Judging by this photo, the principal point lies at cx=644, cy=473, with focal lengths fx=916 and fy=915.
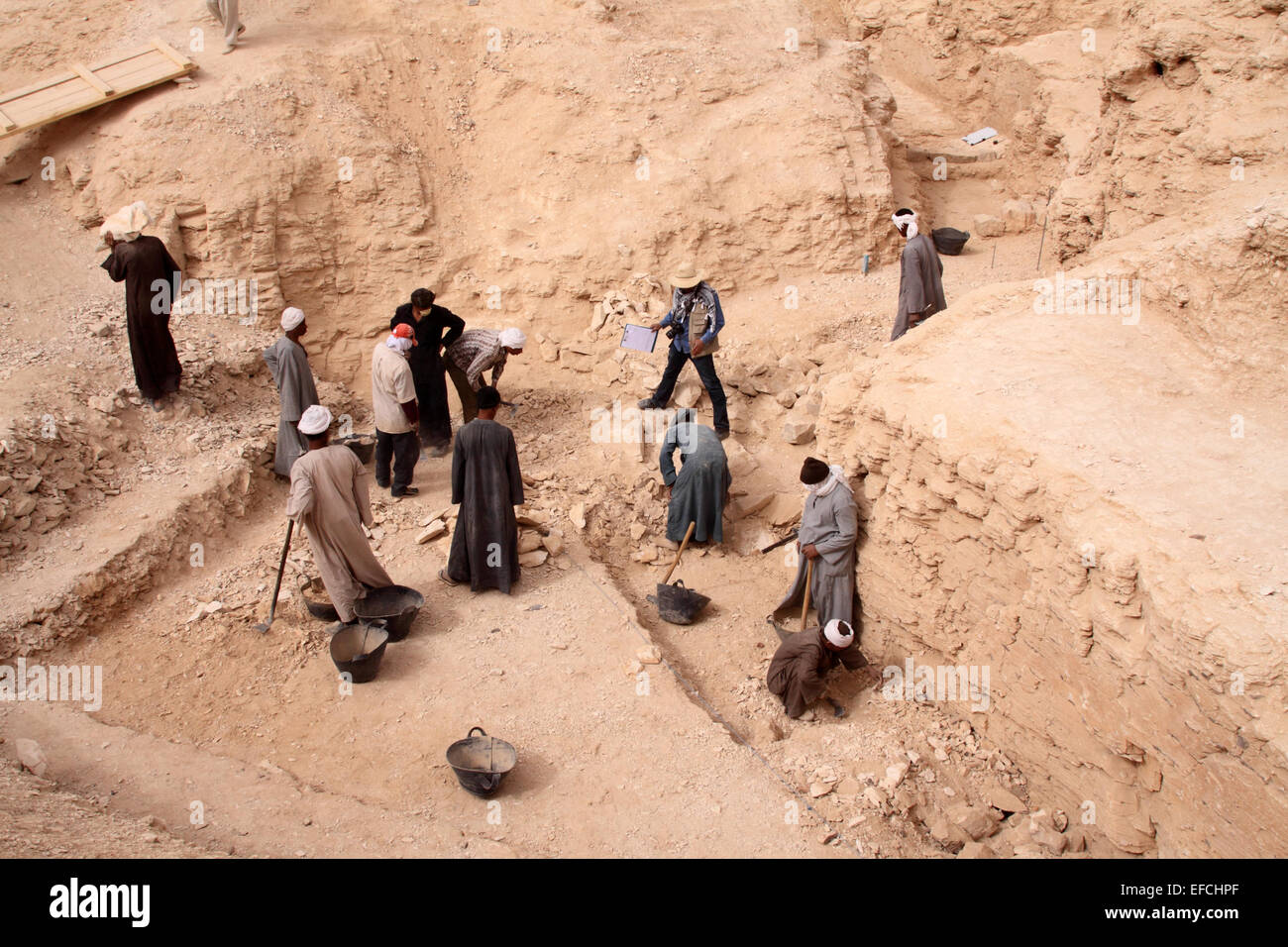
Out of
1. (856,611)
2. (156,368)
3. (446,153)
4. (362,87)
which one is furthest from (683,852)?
(362,87)

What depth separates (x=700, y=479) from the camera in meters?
7.42

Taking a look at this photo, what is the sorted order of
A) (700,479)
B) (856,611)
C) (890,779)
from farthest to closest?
1. (700,479)
2. (856,611)
3. (890,779)

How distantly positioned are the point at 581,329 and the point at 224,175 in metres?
3.90

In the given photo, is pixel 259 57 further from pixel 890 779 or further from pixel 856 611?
pixel 890 779

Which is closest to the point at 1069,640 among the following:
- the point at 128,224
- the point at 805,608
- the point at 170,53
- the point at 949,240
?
the point at 805,608

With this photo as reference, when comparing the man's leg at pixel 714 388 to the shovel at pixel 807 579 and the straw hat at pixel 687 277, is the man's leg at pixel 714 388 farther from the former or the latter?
the shovel at pixel 807 579

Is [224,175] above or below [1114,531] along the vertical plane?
above

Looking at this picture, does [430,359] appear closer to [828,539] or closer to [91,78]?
[828,539]

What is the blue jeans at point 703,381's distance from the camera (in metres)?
8.42

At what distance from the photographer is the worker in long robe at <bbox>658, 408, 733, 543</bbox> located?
7457 mm

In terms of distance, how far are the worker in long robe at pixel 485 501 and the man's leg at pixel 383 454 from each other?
1.30 metres

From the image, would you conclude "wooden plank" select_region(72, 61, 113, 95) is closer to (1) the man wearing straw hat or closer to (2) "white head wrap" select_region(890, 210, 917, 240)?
(1) the man wearing straw hat

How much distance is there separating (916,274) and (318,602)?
5.62 meters

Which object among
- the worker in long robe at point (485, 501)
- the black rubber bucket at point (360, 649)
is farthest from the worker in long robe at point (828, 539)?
the black rubber bucket at point (360, 649)
